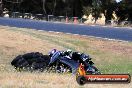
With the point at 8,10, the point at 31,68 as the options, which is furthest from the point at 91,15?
the point at 31,68

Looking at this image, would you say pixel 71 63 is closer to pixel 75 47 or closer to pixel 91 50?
pixel 91 50

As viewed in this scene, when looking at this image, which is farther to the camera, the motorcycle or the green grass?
the green grass

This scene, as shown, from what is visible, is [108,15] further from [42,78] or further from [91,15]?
[42,78]

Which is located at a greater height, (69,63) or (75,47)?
(69,63)

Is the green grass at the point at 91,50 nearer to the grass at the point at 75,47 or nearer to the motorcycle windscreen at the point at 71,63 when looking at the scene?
the grass at the point at 75,47

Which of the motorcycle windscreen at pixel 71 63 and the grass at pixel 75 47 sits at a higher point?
the motorcycle windscreen at pixel 71 63

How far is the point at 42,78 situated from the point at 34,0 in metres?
89.1

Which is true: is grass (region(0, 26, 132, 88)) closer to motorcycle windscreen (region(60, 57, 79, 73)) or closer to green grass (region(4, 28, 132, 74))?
green grass (region(4, 28, 132, 74))

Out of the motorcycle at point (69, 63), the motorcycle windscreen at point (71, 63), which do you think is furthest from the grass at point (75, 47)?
the motorcycle windscreen at point (71, 63)

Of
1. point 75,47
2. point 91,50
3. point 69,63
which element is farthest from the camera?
point 75,47

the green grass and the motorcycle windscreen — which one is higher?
the motorcycle windscreen

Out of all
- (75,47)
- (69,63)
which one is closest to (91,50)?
(75,47)

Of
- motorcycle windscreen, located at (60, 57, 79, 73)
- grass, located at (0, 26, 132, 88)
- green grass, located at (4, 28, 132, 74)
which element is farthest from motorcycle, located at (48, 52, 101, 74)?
green grass, located at (4, 28, 132, 74)

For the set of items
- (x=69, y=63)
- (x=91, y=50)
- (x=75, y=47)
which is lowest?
(x=91, y=50)
